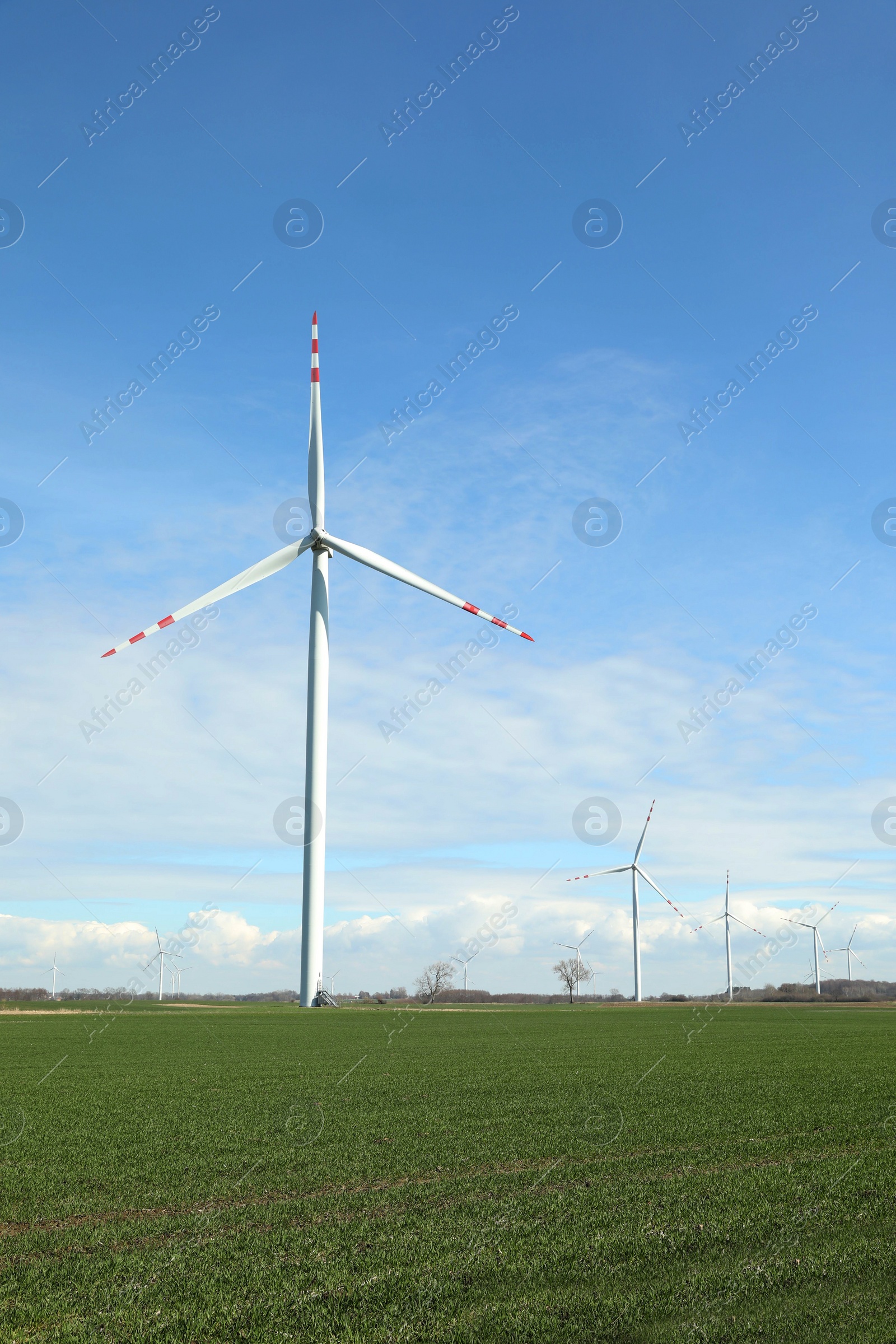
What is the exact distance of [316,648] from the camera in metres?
65.6

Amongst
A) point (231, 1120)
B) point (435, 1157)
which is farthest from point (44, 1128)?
point (435, 1157)

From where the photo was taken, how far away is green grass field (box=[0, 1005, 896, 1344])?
8.70 metres

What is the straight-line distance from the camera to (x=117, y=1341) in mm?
8273

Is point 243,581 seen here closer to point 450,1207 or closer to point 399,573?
point 399,573

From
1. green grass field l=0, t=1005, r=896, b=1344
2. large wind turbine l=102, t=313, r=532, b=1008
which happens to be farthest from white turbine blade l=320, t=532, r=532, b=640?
green grass field l=0, t=1005, r=896, b=1344

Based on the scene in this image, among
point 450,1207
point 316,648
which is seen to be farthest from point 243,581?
point 450,1207

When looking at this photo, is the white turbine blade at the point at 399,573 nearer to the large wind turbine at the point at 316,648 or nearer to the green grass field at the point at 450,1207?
the large wind turbine at the point at 316,648

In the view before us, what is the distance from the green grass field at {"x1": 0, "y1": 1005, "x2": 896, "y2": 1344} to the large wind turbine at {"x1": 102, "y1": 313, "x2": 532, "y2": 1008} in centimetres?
3671

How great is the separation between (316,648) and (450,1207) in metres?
54.8

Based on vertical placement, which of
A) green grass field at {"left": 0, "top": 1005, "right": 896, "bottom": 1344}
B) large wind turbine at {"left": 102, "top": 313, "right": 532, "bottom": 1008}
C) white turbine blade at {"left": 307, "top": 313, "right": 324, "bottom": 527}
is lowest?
green grass field at {"left": 0, "top": 1005, "right": 896, "bottom": 1344}

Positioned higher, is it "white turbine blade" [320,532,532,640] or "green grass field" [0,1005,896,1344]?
"white turbine blade" [320,532,532,640]

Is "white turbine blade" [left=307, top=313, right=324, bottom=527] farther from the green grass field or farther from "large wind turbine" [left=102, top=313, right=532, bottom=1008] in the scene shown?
the green grass field

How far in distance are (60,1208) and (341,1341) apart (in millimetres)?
6248

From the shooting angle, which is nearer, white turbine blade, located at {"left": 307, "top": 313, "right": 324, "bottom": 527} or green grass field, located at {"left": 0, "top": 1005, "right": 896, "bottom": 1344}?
green grass field, located at {"left": 0, "top": 1005, "right": 896, "bottom": 1344}
